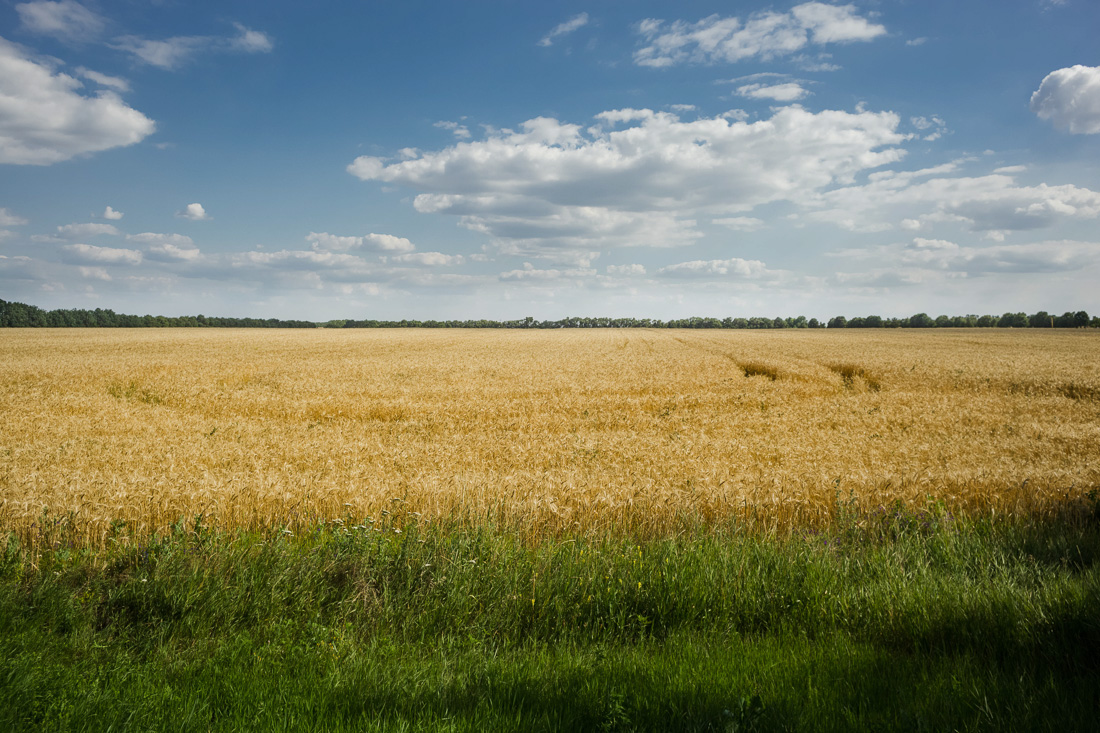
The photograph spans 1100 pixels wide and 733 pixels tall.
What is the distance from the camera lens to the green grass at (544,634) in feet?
10.9

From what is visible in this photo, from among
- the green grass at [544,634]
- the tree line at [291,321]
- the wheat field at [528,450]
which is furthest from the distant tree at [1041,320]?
the green grass at [544,634]

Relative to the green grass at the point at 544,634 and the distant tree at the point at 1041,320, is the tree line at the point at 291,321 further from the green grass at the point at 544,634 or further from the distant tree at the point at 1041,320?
the green grass at the point at 544,634

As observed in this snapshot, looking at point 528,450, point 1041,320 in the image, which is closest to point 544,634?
point 528,450

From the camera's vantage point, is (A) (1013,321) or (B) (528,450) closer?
(B) (528,450)

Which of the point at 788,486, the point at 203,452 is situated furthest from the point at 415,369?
the point at 788,486

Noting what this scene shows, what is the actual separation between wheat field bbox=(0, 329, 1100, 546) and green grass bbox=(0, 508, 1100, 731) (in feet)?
4.40

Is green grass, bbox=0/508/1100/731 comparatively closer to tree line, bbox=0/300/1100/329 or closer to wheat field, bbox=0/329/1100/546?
wheat field, bbox=0/329/1100/546

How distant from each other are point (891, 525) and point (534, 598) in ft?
16.7

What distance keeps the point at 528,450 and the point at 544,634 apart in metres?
7.99

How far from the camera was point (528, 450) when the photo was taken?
12.6 meters

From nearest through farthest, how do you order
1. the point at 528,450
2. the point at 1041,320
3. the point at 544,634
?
the point at 544,634 → the point at 528,450 → the point at 1041,320

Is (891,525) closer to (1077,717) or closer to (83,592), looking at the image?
(1077,717)

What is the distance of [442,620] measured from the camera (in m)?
4.74

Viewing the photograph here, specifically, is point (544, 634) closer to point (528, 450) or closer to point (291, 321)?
point (528, 450)
